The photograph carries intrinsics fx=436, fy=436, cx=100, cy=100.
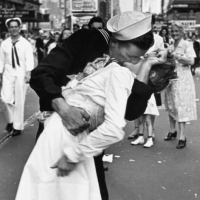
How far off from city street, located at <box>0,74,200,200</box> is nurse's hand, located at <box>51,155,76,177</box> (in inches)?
102

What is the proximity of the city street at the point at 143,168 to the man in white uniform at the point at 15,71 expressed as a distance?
14.0 inches

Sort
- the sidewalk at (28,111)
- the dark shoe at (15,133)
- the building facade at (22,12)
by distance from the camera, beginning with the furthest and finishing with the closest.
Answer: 1. the building facade at (22,12)
2. the sidewalk at (28,111)
3. the dark shoe at (15,133)

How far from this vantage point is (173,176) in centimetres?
527

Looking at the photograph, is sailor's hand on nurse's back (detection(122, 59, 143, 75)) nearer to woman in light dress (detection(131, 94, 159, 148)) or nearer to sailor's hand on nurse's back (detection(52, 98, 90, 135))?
sailor's hand on nurse's back (detection(52, 98, 90, 135))

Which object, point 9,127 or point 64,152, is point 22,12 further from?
point 64,152

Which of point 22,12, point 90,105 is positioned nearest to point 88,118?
point 90,105

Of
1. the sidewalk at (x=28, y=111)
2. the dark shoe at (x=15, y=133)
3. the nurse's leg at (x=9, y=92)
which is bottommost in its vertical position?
the sidewalk at (x=28, y=111)

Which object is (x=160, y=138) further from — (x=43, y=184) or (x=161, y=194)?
(x=43, y=184)

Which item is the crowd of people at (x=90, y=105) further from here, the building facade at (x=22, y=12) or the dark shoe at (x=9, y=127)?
the building facade at (x=22, y=12)

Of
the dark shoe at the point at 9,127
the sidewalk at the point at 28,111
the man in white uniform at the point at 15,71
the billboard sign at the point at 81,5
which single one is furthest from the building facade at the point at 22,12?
the dark shoe at the point at 9,127

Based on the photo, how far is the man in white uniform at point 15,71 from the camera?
7637 millimetres

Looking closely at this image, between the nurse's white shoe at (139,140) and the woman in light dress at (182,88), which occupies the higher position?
the woman in light dress at (182,88)

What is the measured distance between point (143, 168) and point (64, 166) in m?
3.69

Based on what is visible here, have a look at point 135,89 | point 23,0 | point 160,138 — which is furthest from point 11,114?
point 23,0
